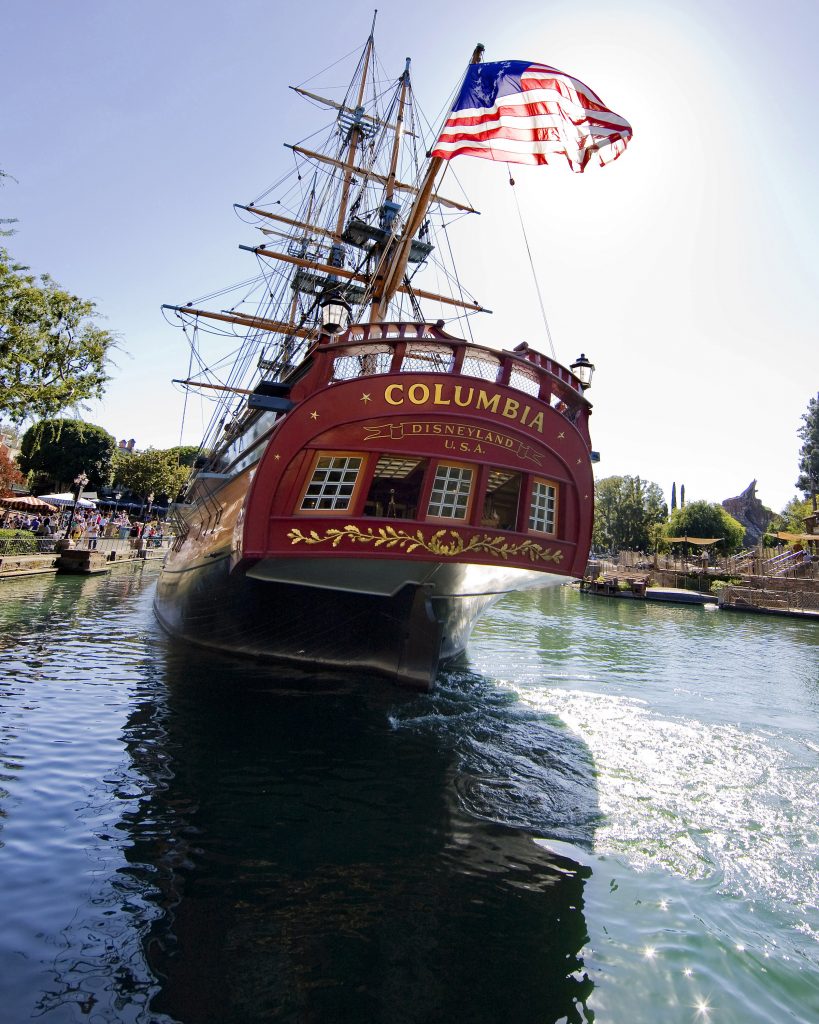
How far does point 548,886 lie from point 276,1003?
7.25 ft

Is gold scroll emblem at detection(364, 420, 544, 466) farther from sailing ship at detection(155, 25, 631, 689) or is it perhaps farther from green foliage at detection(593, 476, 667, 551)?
green foliage at detection(593, 476, 667, 551)

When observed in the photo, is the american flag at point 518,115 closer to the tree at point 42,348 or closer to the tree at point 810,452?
the tree at point 42,348

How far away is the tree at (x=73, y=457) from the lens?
50438 mm

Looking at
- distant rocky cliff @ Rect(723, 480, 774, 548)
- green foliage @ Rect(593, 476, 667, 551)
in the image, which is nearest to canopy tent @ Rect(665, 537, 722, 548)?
green foliage @ Rect(593, 476, 667, 551)

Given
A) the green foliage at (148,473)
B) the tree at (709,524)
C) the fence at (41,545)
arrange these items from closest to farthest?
the fence at (41,545)
the green foliage at (148,473)
the tree at (709,524)

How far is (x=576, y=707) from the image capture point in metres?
9.91

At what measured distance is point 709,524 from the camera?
201 ft

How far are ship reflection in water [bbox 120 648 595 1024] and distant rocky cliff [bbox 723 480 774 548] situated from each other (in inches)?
3525

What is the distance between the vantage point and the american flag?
25.8ft

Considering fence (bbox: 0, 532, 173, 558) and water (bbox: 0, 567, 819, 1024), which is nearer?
water (bbox: 0, 567, 819, 1024)

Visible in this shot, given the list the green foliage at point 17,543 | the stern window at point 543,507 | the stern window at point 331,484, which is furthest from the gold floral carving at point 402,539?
the green foliage at point 17,543

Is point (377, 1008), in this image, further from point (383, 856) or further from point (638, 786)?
point (638, 786)

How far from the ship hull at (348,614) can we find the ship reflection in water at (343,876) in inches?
67.1

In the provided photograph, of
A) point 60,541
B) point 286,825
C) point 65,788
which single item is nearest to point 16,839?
point 65,788
